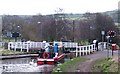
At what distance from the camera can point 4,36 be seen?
4038 centimetres

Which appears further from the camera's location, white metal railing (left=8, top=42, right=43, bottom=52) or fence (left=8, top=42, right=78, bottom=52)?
white metal railing (left=8, top=42, right=43, bottom=52)

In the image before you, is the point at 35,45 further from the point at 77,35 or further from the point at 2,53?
the point at 77,35

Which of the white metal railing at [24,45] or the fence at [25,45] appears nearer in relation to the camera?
the fence at [25,45]

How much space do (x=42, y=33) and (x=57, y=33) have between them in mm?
1732

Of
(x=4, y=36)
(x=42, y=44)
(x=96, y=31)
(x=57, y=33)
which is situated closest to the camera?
(x=42, y=44)

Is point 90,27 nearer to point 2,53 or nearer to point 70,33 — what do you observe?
point 70,33

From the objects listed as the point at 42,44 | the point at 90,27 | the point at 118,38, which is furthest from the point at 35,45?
the point at 90,27

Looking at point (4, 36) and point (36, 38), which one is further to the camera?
point (4, 36)

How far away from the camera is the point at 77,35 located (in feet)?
117

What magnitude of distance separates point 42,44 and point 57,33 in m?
9.25

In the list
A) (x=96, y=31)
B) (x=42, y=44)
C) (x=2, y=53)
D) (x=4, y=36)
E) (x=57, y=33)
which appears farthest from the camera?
(x=4, y=36)

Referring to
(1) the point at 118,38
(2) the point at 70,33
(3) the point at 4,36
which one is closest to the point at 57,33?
(2) the point at 70,33

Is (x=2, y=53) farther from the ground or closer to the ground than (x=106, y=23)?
closer to the ground

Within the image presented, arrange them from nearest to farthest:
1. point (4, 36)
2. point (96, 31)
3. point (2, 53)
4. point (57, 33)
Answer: point (2, 53), point (96, 31), point (57, 33), point (4, 36)
